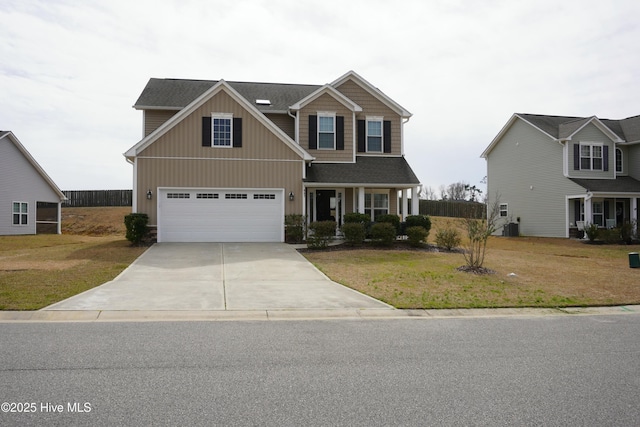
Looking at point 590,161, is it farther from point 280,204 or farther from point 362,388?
point 362,388

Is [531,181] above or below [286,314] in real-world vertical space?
above

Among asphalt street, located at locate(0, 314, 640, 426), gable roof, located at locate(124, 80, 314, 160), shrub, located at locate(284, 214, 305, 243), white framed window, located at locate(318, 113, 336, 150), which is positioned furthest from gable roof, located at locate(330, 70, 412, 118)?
asphalt street, located at locate(0, 314, 640, 426)

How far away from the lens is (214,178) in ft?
68.8

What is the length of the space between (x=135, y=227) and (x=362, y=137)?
11561 mm

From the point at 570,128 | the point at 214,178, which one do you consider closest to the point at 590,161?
the point at 570,128

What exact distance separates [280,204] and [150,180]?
5.58 meters

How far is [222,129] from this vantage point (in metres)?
21.2

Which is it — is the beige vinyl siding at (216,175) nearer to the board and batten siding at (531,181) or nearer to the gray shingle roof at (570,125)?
the board and batten siding at (531,181)

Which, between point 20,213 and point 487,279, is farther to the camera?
point 20,213

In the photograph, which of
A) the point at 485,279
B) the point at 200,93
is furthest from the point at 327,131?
the point at 485,279

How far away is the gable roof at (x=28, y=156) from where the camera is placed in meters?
28.9

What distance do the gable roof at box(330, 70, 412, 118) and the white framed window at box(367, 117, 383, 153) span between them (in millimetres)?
903

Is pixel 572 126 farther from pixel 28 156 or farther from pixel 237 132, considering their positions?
pixel 28 156

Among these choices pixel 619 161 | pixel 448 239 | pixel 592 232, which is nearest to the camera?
pixel 448 239
